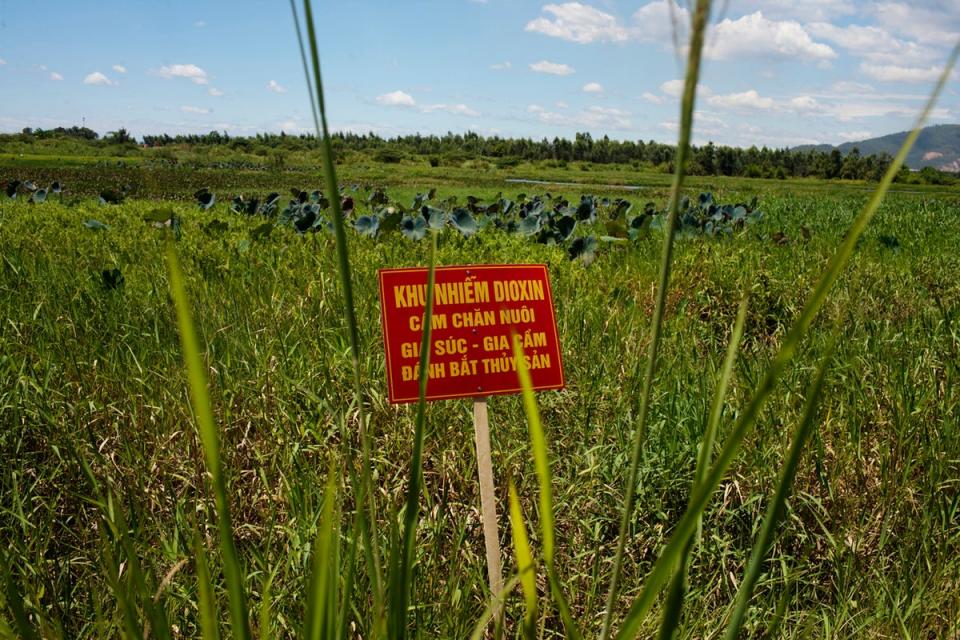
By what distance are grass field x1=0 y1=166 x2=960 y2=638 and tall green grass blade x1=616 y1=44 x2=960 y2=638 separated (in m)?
1.02

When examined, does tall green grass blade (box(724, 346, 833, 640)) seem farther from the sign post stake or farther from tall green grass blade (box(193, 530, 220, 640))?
the sign post stake

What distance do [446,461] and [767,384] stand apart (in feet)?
6.63

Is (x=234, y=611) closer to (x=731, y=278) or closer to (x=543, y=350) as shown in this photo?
(x=543, y=350)

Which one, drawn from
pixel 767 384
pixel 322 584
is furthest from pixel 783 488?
pixel 322 584

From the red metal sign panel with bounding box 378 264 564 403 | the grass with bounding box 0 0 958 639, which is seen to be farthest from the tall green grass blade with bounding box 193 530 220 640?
the red metal sign panel with bounding box 378 264 564 403

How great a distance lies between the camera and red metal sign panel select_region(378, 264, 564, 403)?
6.33 feet

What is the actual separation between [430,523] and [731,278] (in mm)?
3318

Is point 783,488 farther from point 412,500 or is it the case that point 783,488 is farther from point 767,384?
point 412,500

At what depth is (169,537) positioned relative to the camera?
2037 mm

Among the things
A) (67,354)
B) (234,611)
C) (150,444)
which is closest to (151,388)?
(150,444)

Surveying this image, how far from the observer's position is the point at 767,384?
429 millimetres

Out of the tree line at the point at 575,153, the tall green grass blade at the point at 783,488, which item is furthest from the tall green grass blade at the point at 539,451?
the tree line at the point at 575,153

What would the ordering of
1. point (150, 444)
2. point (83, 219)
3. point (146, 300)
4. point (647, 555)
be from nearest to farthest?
point (647, 555)
point (150, 444)
point (146, 300)
point (83, 219)

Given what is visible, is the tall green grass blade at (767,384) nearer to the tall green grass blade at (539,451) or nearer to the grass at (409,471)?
the tall green grass blade at (539,451)
